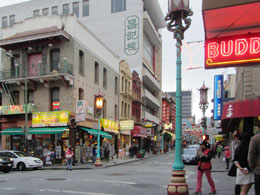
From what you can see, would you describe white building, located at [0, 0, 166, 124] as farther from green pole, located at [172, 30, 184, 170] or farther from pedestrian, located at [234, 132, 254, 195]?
Answer: pedestrian, located at [234, 132, 254, 195]

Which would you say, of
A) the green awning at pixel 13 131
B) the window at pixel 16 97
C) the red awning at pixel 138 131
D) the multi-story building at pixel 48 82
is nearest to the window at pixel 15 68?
the multi-story building at pixel 48 82

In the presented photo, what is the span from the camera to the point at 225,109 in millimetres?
17875

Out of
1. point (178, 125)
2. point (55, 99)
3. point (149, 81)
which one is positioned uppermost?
point (149, 81)

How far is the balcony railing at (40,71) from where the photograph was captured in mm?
28156

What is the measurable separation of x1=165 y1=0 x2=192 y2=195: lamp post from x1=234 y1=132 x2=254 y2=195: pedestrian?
1640 mm

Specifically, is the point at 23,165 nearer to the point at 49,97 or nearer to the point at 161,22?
the point at 49,97

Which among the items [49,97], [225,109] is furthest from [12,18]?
[225,109]

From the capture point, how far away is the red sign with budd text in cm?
898

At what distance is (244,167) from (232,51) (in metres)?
3.49

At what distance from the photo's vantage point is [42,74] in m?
28.9

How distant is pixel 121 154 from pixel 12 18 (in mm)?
37085

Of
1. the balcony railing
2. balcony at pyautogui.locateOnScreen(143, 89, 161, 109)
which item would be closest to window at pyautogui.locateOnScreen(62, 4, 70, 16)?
balcony at pyautogui.locateOnScreen(143, 89, 161, 109)

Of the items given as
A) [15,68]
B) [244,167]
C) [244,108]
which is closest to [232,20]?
[244,167]

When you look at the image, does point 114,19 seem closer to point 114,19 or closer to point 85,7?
point 114,19
